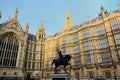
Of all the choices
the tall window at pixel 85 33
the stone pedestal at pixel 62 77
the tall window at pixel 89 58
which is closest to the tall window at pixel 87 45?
the tall window at pixel 89 58

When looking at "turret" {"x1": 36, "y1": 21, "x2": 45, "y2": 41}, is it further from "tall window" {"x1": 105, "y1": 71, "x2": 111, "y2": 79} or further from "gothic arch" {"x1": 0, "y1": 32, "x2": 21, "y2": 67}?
"tall window" {"x1": 105, "y1": 71, "x2": 111, "y2": 79}

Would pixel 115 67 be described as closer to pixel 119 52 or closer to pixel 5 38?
pixel 119 52

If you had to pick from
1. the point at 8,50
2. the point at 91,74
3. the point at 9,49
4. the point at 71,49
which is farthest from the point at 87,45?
the point at 8,50

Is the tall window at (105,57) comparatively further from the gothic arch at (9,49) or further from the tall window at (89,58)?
the gothic arch at (9,49)

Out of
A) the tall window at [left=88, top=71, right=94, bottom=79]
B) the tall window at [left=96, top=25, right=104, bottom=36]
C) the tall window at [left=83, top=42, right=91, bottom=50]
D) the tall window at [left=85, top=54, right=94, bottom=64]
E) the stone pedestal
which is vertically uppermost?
the tall window at [left=96, top=25, right=104, bottom=36]

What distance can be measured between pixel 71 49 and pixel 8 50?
21261 millimetres

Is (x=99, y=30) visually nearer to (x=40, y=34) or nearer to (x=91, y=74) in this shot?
(x=91, y=74)

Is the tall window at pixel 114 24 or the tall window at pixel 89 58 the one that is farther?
the tall window at pixel 89 58

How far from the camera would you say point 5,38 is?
37.1 meters

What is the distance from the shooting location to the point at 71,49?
117 feet

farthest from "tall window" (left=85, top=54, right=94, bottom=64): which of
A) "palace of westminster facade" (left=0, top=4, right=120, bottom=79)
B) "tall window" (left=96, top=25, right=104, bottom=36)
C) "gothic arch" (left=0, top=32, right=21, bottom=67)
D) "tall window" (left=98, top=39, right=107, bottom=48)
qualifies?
"gothic arch" (left=0, top=32, right=21, bottom=67)

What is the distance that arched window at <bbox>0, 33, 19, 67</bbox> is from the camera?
34.9m

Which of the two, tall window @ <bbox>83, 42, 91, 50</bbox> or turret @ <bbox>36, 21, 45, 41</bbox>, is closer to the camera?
tall window @ <bbox>83, 42, 91, 50</bbox>

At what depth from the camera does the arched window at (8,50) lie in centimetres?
3491
